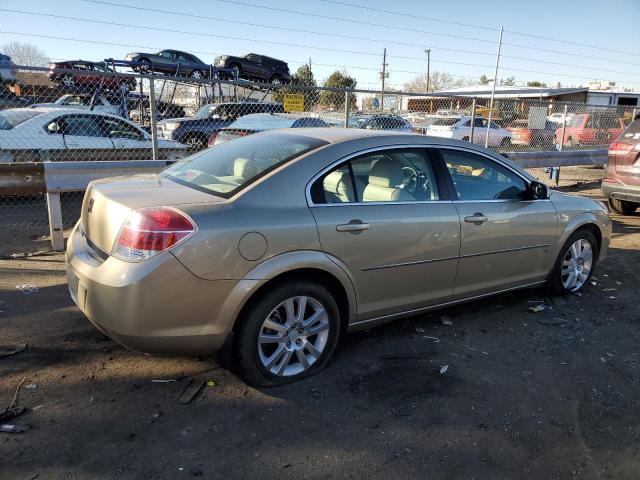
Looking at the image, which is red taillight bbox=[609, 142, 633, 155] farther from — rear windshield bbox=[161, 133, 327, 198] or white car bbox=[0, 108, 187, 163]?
white car bbox=[0, 108, 187, 163]

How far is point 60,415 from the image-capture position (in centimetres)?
282

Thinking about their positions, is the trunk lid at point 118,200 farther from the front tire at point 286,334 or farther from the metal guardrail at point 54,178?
the metal guardrail at point 54,178

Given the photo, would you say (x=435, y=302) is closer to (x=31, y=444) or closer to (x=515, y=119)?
(x=31, y=444)

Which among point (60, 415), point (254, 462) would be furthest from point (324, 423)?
point (60, 415)

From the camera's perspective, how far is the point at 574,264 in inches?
193

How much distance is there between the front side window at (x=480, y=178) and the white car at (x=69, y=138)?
5.70 metres

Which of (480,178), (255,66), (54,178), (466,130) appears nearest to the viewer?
(480,178)

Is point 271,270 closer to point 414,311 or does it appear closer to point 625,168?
point 414,311

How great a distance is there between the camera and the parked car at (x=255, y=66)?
2169cm

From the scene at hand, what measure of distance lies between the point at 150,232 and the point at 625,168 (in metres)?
7.90

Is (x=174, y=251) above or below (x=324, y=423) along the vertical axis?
above

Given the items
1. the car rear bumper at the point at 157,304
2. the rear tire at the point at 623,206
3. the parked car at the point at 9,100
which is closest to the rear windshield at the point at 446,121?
the rear tire at the point at 623,206

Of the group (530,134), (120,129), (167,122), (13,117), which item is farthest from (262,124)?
(530,134)

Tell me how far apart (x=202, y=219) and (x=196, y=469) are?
4.17 ft
